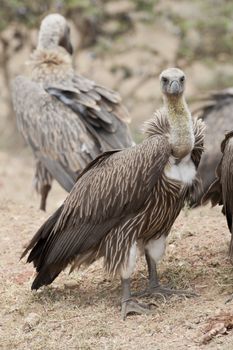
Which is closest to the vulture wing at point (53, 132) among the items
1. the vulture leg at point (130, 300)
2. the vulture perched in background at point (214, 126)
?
the vulture perched in background at point (214, 126)

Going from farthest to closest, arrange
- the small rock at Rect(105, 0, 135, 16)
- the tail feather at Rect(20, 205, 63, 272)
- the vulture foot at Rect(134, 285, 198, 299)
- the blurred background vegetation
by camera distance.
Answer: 1. the small rock at Rect(105, 0, 135, 16)
2. the blurred background vegetation
3. the tail feather at Rect(20, 205, 63, 272)
4. the vulture foot at Rect(134, 285, 198, 299)

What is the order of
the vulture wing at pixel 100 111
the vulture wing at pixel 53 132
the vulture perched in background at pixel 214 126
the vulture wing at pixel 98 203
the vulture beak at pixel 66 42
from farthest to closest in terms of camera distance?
the vulture beak at pixel 66 42 < the vulture perched in background at pixel 214 126 < the vulture wing at pixel 53 132 < the vulture wing at pixel 100 111 < the vulture wing at pixel 98 203

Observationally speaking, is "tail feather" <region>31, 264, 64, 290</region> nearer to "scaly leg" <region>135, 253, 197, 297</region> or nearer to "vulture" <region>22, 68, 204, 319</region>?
"vulture" <region>22, 68, 204, 319</region>

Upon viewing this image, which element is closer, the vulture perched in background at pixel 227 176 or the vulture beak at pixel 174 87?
the vulture beak at pixel 174 87

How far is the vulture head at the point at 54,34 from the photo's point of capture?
32.0ft

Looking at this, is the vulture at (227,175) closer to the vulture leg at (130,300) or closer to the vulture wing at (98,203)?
the vulture wing at (98,203)

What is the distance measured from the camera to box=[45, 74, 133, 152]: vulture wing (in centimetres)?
828

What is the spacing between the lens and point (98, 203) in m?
5.73

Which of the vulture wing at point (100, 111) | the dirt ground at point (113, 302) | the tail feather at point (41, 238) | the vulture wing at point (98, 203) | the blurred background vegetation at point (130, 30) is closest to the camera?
the dirt ground at point (113, 302)

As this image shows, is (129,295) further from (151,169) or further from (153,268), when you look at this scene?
(151,169)

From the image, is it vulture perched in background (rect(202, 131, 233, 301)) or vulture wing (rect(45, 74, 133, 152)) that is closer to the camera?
vulture perched in background (rect(202, 131, 233, 301))

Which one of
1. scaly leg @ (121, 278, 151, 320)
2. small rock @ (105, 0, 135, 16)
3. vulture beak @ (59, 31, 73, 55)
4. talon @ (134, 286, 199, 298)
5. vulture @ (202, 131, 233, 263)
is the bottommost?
talon @ (134, 286, 199, 298)

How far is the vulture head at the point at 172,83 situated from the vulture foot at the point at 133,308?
1.32 metres

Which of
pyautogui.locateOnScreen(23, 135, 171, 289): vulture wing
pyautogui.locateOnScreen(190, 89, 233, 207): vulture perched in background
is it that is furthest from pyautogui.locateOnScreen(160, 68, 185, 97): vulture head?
pyautogui.locateOnScreen(190, 89, 233, 207): vulture perched in background
